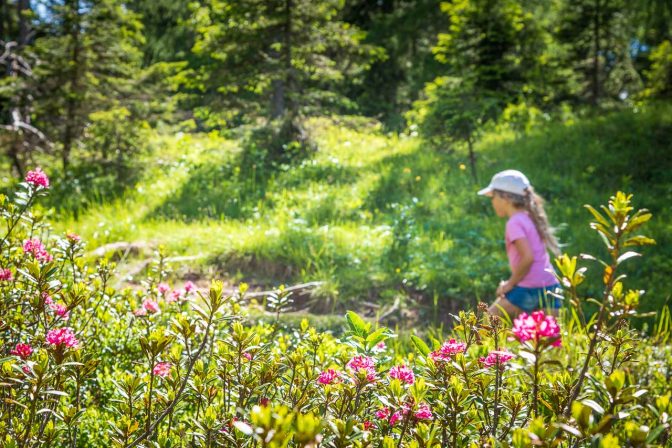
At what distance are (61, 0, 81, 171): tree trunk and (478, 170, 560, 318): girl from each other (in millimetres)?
7746

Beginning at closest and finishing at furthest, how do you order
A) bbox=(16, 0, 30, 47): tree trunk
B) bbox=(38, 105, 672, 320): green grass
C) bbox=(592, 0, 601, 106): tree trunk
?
1. bbox=(38, 105, 672, 320): green grass
2. bbox=(16, 0, 30, 47): tree trunk
3. bbox=(592, 0, 601, 106): tree trunk

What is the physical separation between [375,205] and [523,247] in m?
3.70

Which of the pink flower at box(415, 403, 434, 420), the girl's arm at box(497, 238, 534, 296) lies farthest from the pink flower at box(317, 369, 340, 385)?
the girl's arm at box(497, 238, 534, 296)

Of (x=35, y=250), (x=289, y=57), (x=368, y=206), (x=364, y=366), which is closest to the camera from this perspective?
(x=364, y=366)

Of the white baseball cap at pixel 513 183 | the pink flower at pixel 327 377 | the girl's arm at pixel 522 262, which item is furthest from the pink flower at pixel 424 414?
the white baseball cap at pixel 513 183

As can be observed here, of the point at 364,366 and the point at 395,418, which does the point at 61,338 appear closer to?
the point at 364,366

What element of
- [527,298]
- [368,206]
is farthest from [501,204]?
[368,206]

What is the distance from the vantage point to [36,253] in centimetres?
244

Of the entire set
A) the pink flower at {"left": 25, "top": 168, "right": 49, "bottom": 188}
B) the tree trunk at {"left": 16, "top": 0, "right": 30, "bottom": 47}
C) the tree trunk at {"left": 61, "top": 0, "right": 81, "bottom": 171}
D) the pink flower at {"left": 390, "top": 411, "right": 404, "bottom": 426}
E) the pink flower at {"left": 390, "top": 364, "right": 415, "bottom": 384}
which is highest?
the tree trunk at {"left": 16, "top": 0, "right": 30, "bottom": 47}

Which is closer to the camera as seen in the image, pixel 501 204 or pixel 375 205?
pixel 501 204

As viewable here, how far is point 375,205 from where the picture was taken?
8109 mm

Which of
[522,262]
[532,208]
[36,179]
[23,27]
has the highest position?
[23,27]

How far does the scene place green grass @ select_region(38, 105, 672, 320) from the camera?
6121 mm

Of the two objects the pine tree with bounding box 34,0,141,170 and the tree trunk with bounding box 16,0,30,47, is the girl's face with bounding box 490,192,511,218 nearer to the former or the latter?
the pine tree with bounding box 34,0,141,170
